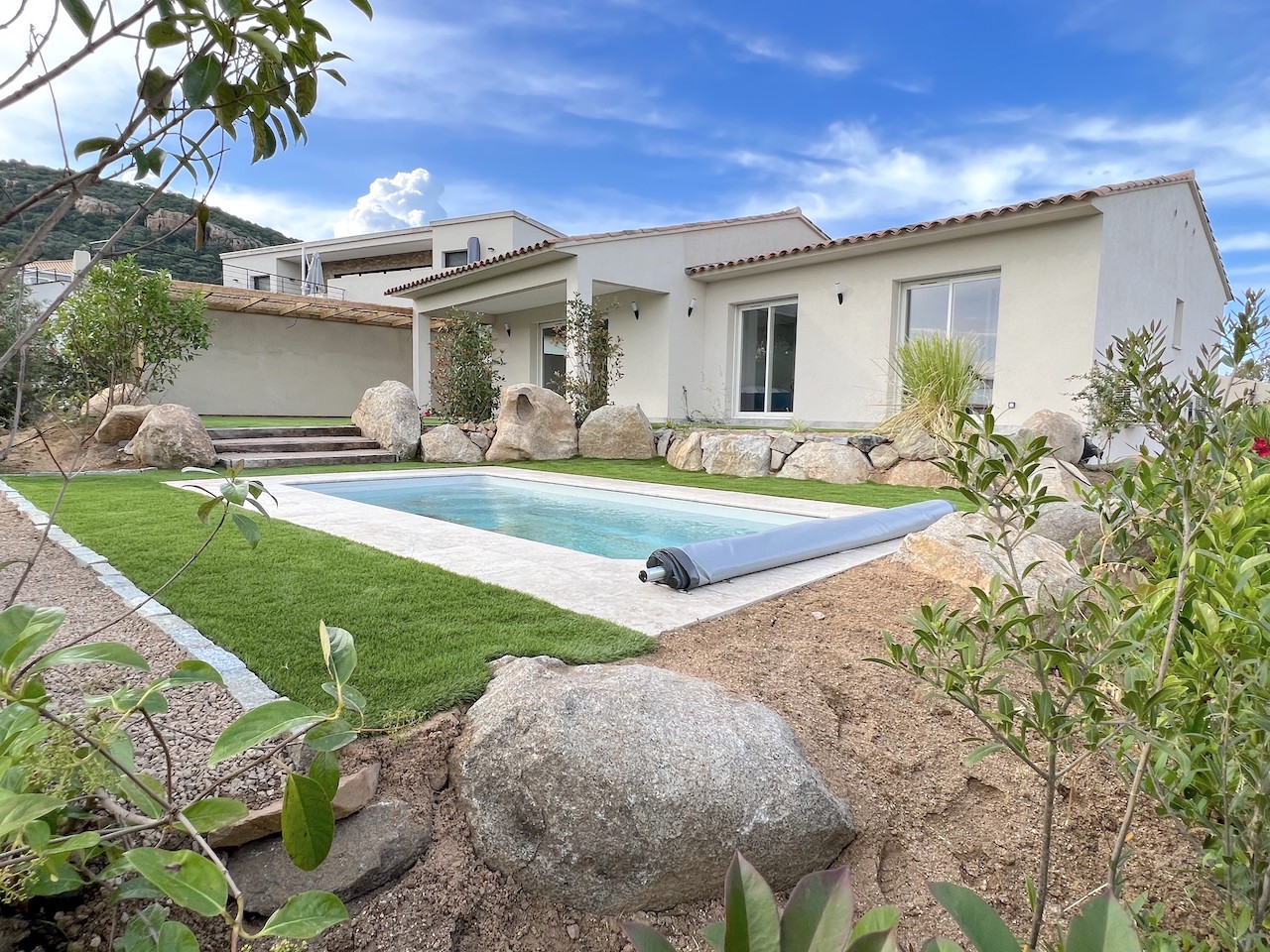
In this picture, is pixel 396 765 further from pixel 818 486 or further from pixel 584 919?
pixel 818 486

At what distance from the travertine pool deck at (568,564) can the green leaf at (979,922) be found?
8.29ft

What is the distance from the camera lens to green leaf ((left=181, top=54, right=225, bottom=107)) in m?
1.07

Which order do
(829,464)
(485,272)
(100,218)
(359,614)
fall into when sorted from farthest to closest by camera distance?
(485,272) < (829,464) < (359,614) < (100,218)

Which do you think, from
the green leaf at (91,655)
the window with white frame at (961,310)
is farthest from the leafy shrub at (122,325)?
the green leaf at (91,655)

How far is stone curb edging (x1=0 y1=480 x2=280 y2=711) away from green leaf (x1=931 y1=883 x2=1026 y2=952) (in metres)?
2.04

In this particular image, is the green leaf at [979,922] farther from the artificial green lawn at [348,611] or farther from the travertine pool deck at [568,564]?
the travertine pool deck at [568,564]

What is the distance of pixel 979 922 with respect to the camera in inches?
24.9

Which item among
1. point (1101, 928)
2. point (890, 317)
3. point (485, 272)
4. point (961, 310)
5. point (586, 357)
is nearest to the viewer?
point (1101, 928)

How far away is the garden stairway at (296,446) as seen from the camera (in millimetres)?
11398

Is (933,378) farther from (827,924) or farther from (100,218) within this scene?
(827,924)

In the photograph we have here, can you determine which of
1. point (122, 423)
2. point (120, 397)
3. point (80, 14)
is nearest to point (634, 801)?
point (80, 14)

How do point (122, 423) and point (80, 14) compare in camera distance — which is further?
point (122, 423)

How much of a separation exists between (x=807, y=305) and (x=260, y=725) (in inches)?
482

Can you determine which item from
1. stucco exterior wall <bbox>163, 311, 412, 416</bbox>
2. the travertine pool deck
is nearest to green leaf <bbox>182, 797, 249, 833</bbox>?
the travertine pool deck
